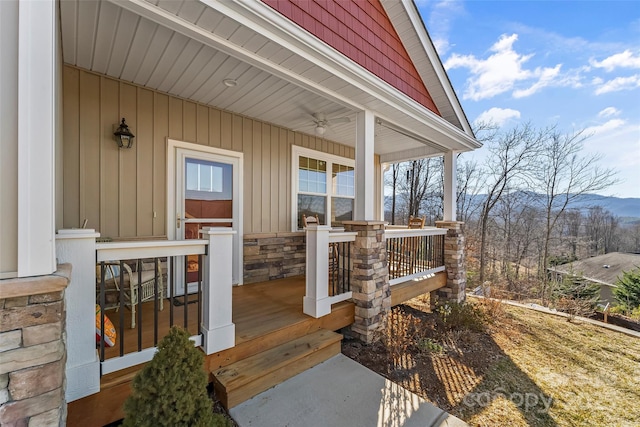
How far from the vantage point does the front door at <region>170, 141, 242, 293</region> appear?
145 inches

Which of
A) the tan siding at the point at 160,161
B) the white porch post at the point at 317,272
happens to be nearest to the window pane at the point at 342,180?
the white porch post at the point at 317,272

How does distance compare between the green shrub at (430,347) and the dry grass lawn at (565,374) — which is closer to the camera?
the dry grass lawn at (565,374)

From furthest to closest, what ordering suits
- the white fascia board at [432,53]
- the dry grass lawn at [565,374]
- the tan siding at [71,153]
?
the white fascia board at [432,53], the tan siding at [71,153], the dry grass lawn at [565,374]

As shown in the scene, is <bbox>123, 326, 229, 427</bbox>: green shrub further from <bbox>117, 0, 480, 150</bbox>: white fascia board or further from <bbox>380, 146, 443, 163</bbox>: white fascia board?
<bbox>380, 146, 443, 163</bbox>: white fascia board

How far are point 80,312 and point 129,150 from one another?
2247 millimetres

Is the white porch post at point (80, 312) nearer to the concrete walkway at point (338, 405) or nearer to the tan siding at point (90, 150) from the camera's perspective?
the concrete walkway at point (338, 405)

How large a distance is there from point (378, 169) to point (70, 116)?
5.94 meters

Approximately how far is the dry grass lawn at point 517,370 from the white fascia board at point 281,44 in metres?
2.96

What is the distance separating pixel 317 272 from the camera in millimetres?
3066

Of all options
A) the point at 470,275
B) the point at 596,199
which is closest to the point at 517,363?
the point at 470,275

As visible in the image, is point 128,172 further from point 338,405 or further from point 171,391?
point 338,405

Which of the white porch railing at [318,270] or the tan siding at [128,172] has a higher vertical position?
the tan siding at [128,172]

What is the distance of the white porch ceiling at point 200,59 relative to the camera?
2.00 metres

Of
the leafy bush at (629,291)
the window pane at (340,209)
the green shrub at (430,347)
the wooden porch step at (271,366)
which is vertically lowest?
the leafy bush at (629,291)
